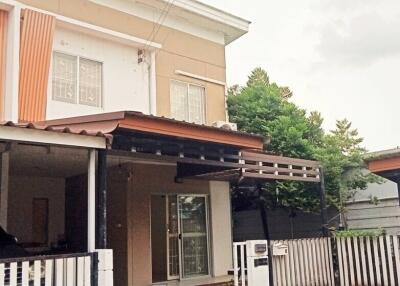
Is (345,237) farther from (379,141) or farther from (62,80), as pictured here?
(379,141)

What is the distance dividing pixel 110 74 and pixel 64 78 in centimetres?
114

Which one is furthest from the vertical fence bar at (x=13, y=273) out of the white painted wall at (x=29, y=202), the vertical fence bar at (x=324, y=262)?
the vertical fence bar at (x=324, y=262)

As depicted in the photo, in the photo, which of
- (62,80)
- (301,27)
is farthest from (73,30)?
(301,27)

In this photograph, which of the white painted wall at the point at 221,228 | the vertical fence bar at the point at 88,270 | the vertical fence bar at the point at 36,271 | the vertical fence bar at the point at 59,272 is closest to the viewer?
the vertical fence bar at the point at 36,271

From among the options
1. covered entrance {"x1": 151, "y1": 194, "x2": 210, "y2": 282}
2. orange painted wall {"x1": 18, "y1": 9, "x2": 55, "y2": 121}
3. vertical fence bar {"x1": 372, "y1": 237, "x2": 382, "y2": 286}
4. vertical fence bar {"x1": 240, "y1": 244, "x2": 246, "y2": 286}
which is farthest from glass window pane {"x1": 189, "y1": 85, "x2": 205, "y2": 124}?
vertical fence bar {"x1": 372, "y1": 237, "x2": 382, "y2": 286}

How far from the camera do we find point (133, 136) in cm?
773

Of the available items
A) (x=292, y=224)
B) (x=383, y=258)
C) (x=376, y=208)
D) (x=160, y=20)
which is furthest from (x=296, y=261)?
(x=160, y=20)

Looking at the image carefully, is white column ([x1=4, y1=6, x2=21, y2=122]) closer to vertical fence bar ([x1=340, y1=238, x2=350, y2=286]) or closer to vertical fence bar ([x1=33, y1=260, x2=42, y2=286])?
vertical fence bar ([x1=33, y1=260, x2=42, y2=286])

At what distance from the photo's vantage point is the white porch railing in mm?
5812

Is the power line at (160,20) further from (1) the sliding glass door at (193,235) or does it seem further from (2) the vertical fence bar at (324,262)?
(2) the vertical fence bar at (324,262)

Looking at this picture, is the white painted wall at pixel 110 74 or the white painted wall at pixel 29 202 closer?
the white painted wall at pixel 110 74

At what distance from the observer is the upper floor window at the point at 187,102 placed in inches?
475

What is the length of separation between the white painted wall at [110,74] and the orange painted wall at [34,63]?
296 millimetres

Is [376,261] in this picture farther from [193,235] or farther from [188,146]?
[188,146]
